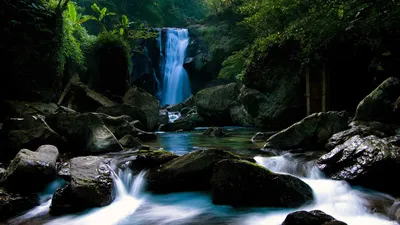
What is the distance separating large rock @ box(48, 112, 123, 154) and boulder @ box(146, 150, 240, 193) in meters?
2.62

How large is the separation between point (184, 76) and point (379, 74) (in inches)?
751

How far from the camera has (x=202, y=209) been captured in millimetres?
5031

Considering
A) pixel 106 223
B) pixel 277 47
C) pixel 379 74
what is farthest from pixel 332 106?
pixel 106 223

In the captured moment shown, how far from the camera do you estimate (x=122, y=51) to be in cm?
1753

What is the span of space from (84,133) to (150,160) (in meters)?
2.77

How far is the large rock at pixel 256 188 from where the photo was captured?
15.8ft

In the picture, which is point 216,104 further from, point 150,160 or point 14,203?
point 14,203

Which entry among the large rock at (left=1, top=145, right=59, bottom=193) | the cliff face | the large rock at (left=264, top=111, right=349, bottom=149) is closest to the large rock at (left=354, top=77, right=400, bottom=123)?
the large rock at (left=264, top=111, right=349, bottom=149)

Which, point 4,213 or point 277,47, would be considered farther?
point 277,47

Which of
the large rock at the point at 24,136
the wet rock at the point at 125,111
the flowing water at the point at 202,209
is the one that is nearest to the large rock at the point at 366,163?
the flowing water at the point at 202,209

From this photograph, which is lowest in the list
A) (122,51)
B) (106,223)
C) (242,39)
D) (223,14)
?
(106,223)

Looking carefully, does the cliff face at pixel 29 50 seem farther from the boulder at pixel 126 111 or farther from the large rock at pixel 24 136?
the large rock at pixel 24 136

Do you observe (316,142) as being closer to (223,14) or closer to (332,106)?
(332,106)

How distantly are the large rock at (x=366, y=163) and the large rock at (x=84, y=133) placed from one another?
5.13 m
